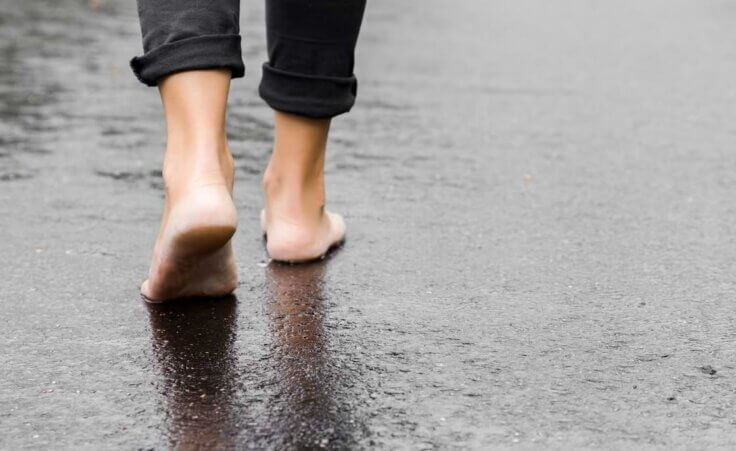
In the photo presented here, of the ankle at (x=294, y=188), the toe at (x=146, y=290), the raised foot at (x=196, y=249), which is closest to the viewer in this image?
the raised foot at (x=196, y=249)

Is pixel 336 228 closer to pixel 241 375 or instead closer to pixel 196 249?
pixel 196 249

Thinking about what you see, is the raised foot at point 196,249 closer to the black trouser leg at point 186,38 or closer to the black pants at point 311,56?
the black trouser leg at point 186,38

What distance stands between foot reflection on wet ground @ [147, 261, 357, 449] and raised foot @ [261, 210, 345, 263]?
18 centimetres

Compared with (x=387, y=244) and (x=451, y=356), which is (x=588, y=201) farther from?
(x=451, y=356)

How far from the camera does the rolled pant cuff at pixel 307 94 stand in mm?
2859

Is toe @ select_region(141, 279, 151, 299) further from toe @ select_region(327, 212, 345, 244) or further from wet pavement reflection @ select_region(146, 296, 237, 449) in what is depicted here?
toe @ select_region(327, 212, 345, 244)

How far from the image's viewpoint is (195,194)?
232 cm

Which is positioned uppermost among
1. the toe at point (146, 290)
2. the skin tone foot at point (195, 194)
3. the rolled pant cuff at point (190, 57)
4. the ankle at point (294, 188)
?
the rolled pant cuff at point (190, 57)

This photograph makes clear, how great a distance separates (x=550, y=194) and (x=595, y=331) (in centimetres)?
130

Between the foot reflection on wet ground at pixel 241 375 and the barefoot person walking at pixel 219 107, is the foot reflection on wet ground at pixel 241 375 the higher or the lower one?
the lower one

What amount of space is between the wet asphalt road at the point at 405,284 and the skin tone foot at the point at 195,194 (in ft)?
0.28

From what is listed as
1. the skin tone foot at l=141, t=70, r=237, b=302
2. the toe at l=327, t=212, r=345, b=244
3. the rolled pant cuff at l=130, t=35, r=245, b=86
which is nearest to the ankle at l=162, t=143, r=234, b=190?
the skin tone foot at l=141, t=70, r=237, b=302

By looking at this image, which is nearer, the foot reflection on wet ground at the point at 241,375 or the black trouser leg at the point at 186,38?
the foot reflection on wet ground at the point at 241,375

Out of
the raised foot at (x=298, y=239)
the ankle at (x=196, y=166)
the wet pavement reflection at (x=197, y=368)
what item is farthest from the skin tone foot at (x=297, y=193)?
the ankle at (x=196, y=166)
